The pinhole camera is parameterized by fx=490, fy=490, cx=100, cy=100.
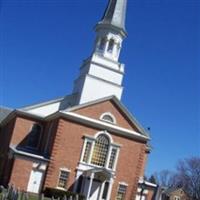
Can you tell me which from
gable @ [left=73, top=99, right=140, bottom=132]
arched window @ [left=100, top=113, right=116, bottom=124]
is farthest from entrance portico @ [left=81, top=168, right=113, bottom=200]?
gable @ [left=73, top=99, right=140, bottom=132]

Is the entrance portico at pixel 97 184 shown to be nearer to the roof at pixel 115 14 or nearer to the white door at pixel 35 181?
the white door at pixel 35 181

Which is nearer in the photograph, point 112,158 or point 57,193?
point 57,193

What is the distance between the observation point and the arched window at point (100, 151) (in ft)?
148

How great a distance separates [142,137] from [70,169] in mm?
7738

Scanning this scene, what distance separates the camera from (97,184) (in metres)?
44.8

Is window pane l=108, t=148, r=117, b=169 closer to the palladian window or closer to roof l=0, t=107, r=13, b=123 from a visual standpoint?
the palladian window

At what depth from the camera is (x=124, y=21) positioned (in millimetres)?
54750

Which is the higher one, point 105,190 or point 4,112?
point 4,112

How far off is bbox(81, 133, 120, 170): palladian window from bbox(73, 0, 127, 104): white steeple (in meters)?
6.10

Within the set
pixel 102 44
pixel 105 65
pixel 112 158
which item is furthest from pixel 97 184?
pixel 102 44

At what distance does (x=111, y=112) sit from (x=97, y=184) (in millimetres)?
6869

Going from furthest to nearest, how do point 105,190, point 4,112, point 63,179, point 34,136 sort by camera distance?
point 4,112, point 34,136, point 105,190, point 63,179

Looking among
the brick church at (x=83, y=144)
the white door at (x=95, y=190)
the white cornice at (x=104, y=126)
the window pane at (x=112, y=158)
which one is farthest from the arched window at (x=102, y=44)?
the white door at (x=95, y=190)

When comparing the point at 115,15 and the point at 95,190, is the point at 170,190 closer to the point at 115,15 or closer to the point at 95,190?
the point at 115,15
